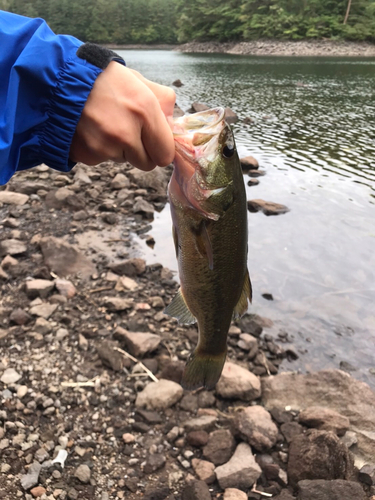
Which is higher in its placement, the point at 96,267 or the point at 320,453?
the point at 320,453

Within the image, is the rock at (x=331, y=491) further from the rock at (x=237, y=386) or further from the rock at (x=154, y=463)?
the rock at (x=237, y=386)

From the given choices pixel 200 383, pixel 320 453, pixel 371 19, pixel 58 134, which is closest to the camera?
pixel 58 134

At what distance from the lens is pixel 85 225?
790 cm

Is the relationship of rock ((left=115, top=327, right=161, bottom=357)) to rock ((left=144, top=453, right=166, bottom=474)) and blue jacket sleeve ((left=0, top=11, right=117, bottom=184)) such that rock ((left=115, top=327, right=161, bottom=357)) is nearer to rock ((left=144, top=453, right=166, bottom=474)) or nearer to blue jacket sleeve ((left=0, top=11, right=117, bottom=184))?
rock ((left=144, top=453, right=166, bottom=474))

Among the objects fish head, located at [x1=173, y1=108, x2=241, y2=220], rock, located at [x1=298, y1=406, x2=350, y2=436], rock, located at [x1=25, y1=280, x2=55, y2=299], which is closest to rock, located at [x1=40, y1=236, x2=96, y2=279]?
rock, located at [x1=25, y1=280, x2=55, y2=299]

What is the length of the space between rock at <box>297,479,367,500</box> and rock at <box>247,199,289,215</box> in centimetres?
695

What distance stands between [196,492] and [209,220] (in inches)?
81.3

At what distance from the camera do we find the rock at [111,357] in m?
4.23

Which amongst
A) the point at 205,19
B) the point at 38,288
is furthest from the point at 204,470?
the point at 205,19

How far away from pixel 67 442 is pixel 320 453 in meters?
2.01

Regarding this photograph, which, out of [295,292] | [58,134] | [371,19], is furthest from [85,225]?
[371,19]

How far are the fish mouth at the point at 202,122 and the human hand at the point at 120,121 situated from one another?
432mm

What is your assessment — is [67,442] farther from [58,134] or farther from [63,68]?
[63,68]

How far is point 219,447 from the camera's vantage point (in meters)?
3.53
